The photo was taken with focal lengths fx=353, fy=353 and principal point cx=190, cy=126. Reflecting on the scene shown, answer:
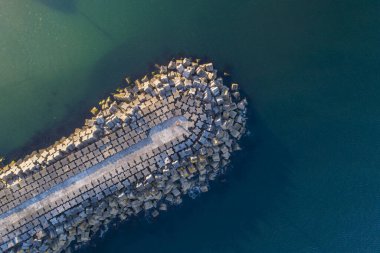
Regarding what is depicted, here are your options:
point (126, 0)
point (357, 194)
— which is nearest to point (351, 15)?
point (357, 194)

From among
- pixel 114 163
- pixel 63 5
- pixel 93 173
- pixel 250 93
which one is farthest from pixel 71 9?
pixel 250 93

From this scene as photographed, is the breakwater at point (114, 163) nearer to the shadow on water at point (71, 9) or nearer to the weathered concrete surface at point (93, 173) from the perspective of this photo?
the weathered concrete surface at point (93, 173)

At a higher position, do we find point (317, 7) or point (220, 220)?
point (317, 7)

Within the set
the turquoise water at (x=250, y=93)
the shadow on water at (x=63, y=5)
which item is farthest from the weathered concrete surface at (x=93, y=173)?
the shadow on water at (x=63, y=5)

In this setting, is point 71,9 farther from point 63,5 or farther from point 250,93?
point 250,93

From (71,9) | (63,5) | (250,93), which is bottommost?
(250,93)

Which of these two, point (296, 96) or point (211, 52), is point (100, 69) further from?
point (296, 96)

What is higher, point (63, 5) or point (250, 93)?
point (63, 5)
